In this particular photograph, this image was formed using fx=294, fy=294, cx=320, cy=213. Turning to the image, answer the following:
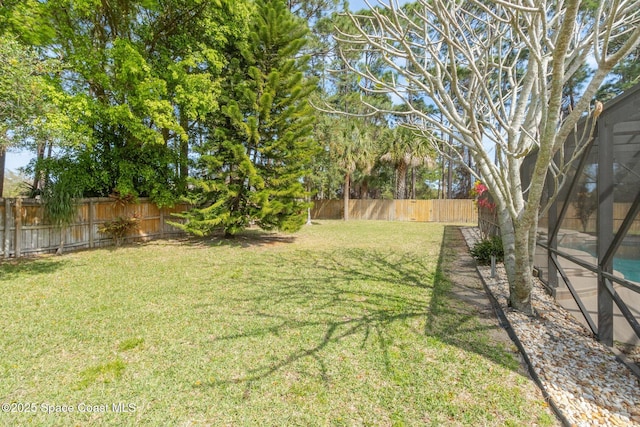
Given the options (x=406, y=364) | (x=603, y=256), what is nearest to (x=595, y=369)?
(x=603, y=256)

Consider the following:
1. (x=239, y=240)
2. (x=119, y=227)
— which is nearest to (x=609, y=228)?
(x=239, y=240)

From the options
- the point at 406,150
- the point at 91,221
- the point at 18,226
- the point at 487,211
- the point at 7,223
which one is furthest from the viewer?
the point at 406,150

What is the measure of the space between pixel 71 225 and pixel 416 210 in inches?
728

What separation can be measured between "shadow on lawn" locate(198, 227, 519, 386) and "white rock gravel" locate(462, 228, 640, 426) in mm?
288

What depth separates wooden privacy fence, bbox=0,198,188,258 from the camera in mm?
6935

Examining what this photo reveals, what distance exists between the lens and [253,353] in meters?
2.72

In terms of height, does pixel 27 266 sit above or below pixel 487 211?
below

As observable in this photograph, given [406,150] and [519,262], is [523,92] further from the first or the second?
[406,150]

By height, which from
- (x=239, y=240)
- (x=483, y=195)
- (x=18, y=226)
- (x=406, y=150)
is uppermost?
(x=406, y=150)

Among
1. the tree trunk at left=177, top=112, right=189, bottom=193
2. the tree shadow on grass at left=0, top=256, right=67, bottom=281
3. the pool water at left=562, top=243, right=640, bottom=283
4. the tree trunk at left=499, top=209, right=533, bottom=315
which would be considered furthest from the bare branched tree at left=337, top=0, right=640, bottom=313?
the tree trunk at left=177, top=112, right=189, bottom=193

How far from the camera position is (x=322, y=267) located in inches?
248

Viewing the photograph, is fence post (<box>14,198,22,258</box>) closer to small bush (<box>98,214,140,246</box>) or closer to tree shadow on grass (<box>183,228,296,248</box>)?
small bush (<box>98,214,140,246</box>)

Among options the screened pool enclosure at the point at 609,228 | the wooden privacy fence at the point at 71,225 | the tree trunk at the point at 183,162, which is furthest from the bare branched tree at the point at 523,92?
the wooden privacy fence at the point at 71,225

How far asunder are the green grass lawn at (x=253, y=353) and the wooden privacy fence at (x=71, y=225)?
2.41m
